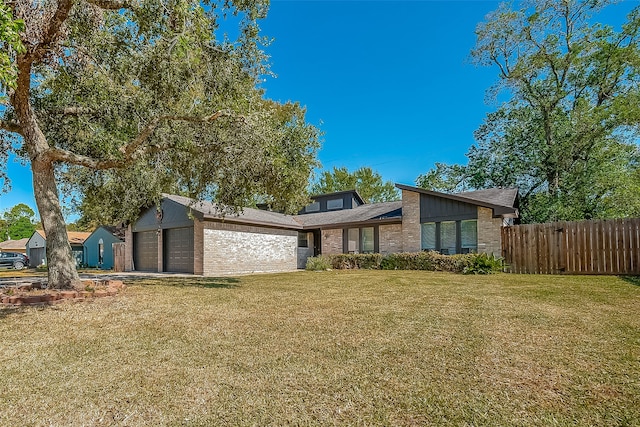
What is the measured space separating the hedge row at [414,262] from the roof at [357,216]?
2.05 meters

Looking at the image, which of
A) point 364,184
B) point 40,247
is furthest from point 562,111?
point 40,247

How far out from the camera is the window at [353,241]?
18672 mm

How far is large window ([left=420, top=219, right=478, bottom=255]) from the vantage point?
14.9m

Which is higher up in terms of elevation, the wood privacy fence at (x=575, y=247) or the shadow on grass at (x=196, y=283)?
the wood privacy fence at (x=575, y=247)

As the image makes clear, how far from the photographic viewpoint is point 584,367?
10.6ft

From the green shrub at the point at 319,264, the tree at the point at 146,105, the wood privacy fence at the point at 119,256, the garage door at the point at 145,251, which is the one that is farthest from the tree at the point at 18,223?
the tree at the point at 146,105

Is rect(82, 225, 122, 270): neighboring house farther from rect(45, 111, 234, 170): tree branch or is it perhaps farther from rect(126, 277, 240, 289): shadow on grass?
rect(45, 111, 234, 170): tree branch

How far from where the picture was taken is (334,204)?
79.2 ft

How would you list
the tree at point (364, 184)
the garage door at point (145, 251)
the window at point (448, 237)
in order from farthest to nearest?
1. the tree at point (364, 184)
2. the garage door at point (145, 251)
3. the window at point (448, 237)

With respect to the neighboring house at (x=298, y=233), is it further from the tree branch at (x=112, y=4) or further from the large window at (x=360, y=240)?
the tree branch at (x=112, y=4)

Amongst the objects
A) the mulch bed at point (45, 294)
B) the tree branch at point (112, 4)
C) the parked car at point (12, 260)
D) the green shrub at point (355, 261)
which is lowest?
the parked car at point (12, 260)

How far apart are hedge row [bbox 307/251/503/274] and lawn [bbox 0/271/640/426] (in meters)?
6.83

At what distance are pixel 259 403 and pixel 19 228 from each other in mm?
67432

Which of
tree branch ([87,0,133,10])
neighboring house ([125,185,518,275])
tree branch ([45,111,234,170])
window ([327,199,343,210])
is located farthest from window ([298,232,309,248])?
tree branch ([87,0,133,10])
